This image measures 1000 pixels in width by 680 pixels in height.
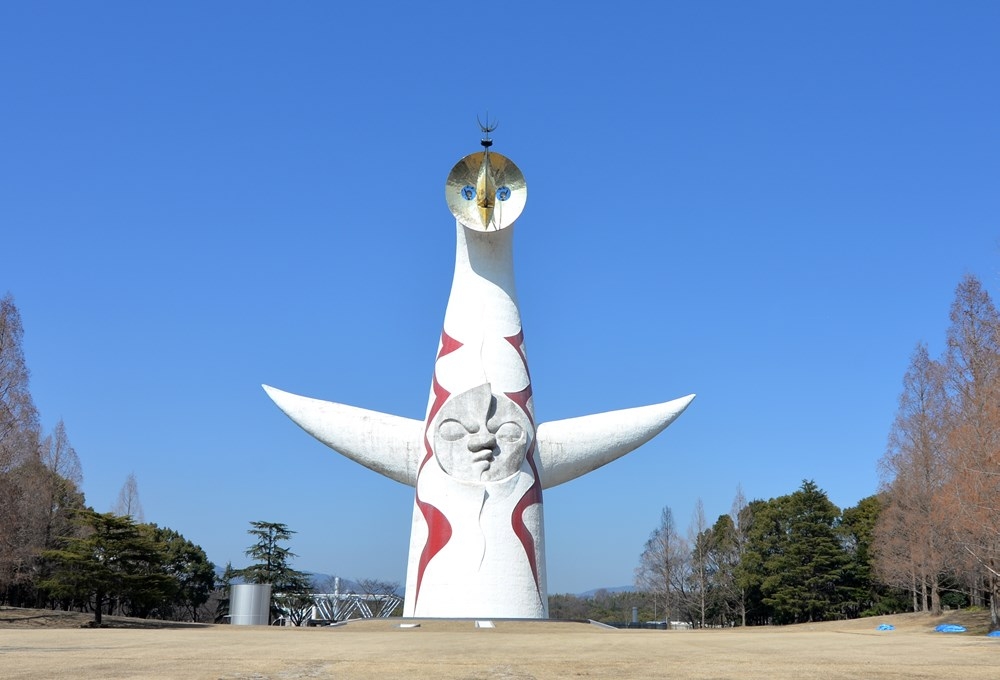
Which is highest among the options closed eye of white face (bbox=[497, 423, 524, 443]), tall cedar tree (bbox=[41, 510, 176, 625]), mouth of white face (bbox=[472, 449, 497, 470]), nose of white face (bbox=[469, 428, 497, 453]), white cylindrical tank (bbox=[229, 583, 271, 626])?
closed eye of white face (bbox=[497, 423, 524, 443])

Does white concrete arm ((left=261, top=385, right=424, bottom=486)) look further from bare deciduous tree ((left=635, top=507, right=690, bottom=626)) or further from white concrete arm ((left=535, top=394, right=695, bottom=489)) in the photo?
bare deciduous tree ((left=635, top=507, right=690, bottom=626))

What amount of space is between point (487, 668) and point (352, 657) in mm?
2159

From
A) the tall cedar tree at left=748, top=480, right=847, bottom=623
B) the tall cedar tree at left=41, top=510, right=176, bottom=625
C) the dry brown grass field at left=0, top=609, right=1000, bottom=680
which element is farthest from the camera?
the tall cedar tree at left=748, top=480, right=847, bottom=623

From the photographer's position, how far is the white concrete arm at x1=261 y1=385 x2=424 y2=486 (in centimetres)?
2247

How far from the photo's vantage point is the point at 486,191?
21.9m

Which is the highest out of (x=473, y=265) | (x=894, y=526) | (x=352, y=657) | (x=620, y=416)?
(x=473, y=265)

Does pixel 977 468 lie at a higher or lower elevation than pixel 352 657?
higher

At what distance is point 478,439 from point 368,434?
3138mm

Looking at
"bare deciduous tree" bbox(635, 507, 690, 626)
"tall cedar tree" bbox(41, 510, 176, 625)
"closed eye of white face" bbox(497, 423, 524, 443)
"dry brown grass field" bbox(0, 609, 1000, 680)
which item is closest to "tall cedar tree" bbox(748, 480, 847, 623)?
"bare deciduous tree" bbox(635, 507, 690, 626)

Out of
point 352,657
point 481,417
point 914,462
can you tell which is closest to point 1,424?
point 481,417

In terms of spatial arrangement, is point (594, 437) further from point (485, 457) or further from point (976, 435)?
point (976, 435)

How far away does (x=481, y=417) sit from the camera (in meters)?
21.0

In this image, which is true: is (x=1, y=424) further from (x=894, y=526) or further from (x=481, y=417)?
(x=894, y=526)

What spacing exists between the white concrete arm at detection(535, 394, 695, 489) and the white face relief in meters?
1.31
